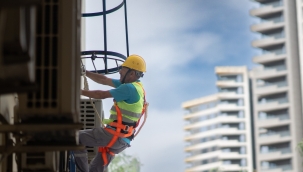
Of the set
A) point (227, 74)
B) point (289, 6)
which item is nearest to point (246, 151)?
point (227, 74)

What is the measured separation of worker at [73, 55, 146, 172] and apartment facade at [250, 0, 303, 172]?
2232 inches

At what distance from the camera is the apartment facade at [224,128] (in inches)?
3189

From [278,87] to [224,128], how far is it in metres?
21.3

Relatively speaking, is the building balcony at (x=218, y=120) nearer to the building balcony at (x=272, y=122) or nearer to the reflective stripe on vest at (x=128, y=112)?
the building balcony at (x=272, y=122)

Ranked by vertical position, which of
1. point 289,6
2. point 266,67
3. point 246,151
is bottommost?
point 246,151

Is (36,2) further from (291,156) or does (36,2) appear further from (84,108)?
(291,156)

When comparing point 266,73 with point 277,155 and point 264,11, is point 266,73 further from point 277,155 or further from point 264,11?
point 277,155

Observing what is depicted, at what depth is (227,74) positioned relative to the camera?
82125 millimetres

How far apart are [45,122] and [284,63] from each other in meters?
62.1

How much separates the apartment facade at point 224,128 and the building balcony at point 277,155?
15.0 meters

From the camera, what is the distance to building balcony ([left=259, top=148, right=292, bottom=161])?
61506mm

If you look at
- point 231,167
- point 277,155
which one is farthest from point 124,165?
point 231,167

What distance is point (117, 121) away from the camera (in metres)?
5.15

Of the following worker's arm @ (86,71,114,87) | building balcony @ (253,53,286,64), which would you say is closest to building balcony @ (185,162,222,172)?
building balcony @ (253,53,286,64)
